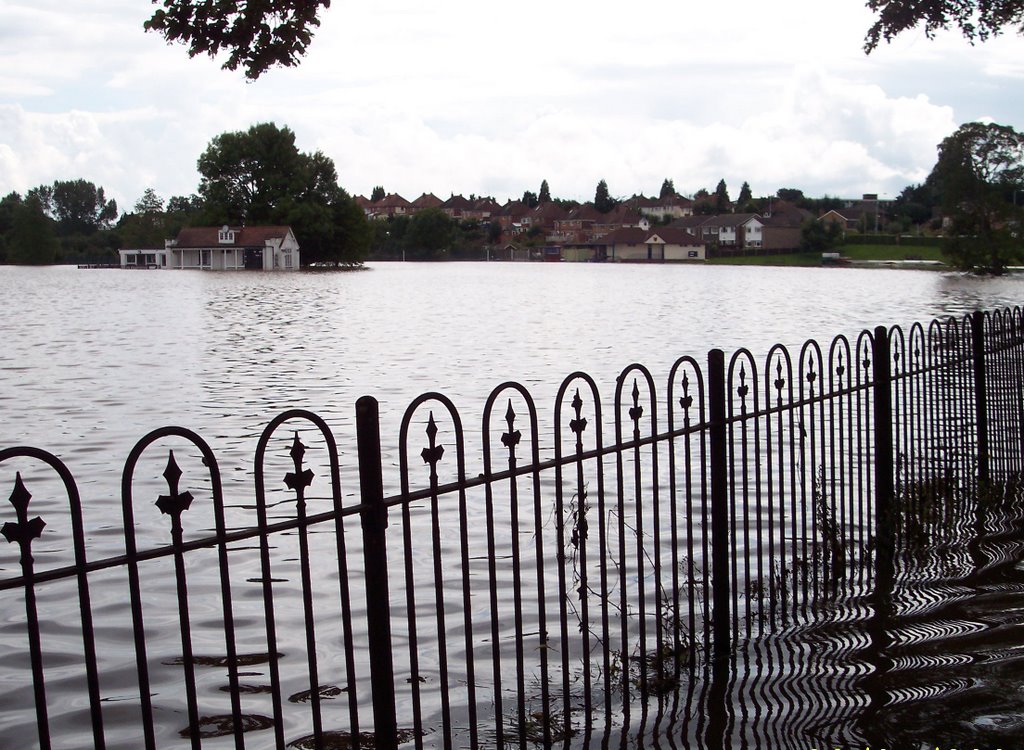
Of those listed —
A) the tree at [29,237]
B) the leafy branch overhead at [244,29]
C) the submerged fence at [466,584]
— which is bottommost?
the submerged fence at [466,584]

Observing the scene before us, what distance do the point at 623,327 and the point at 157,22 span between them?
30109 mm

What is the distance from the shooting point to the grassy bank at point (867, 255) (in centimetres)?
12862

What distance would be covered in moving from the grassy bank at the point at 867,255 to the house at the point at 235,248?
6326 cm

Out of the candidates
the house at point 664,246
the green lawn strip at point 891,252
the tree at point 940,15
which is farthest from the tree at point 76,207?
the tree at point 940,15

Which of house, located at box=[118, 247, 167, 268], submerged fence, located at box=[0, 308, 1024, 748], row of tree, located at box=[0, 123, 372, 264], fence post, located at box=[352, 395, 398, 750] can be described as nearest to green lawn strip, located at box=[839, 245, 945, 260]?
row of tree, located at box=[0, 123, 372, 264]

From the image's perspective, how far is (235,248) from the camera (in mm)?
134500

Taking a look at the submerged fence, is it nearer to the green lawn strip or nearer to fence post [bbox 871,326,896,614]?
fence post [bbox 871,326,896,614]

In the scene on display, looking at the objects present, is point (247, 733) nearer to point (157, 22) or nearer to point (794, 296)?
point (157, 22)

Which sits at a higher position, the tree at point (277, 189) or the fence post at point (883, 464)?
the tree at point (277, 189)

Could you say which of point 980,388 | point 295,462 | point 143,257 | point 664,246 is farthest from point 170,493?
point 664,246

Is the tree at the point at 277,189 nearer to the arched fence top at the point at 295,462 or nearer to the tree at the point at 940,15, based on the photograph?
the tree at the point at 940,15

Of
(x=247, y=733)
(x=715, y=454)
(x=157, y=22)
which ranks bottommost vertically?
(x=247, y=733)

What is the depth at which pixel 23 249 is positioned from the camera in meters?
156

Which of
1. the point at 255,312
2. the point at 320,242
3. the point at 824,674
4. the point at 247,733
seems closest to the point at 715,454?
the point at 824,674
